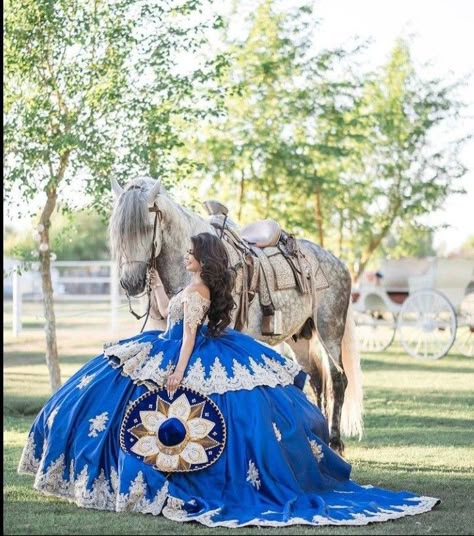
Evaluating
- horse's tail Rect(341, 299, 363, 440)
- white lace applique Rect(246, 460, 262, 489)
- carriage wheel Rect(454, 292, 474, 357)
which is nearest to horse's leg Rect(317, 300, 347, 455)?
horse's tail Rect(341, 299, 363, 440)

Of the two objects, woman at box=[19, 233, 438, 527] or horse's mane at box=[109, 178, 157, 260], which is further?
horse's mane at box=[109, 178, 157, 260]

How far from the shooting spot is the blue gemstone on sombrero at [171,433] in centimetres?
494

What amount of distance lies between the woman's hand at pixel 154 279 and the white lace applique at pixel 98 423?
98 centimetres

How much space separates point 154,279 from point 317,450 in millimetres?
1348

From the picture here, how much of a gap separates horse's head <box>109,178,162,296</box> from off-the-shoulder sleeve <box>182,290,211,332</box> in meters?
0.63

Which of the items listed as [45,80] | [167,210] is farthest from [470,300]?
[167,210]

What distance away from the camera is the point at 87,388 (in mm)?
5137

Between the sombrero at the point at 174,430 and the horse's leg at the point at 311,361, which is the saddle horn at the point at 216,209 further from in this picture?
the sombrero at the point at 174,430

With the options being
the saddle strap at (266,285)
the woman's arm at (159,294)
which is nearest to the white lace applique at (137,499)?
the woman's arm at (159,294)

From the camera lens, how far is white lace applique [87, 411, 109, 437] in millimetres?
5020

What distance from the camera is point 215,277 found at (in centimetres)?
509

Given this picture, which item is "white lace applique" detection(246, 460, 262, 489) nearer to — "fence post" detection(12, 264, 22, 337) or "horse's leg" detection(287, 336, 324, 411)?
"horse's leg" detection(287, 336, 324, 411)

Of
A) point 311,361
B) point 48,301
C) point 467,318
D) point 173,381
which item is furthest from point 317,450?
point 467,318

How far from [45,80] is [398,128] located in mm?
11570
